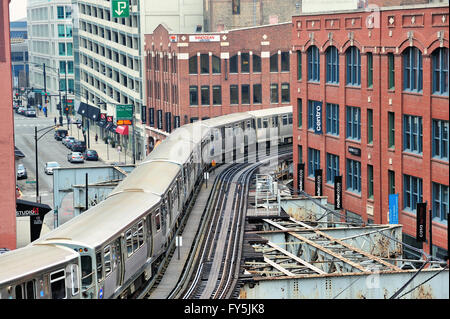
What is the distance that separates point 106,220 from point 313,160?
30906 mm

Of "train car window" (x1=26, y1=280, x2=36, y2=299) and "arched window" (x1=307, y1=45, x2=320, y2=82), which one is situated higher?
"arched window" (x1=307, y1=45, x2=320, y2=82)

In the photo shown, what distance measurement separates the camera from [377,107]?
47.3 metres

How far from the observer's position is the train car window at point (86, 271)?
25.7 m

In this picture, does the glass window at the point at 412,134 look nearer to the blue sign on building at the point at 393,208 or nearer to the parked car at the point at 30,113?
the blue sign on building at the point at 393,208

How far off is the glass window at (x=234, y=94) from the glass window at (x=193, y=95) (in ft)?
13.2

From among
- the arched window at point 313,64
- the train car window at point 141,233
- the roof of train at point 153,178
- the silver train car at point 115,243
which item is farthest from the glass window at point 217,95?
the train car window at point 141,233

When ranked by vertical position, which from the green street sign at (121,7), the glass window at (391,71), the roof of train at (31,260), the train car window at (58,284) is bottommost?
the train car window at (58,284)

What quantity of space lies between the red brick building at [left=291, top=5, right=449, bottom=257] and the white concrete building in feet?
135

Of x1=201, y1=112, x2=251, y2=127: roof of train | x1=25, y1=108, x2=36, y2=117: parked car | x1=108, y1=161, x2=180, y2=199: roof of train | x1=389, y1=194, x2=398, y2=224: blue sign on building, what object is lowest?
x1=25, y1=108, x2=36, y2=117: parked car

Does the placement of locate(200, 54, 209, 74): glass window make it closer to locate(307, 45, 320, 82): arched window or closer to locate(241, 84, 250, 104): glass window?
locate(241, 84, 250, 104): glass window

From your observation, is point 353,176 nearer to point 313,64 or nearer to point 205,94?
point 313,64

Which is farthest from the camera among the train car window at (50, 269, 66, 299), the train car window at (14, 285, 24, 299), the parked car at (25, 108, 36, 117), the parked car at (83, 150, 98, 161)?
the parked car at (25, 108, 36, 117)

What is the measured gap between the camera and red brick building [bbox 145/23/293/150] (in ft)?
315

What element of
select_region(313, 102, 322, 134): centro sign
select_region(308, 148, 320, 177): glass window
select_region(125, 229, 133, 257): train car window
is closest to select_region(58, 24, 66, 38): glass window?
select_region(308, 148, 320, 177): glass window
